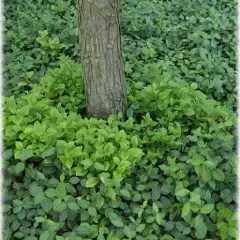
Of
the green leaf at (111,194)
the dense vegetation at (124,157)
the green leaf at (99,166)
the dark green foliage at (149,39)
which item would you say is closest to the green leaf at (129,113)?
the dense vegetation at (124,157)

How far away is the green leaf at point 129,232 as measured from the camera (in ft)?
6.63

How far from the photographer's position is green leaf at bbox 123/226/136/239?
2.02 m

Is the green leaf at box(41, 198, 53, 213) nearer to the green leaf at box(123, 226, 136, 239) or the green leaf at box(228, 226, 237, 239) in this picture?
the green leaf at box(123, 226, 136, 239)

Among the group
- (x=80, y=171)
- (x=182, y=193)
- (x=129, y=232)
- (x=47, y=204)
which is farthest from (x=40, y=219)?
(x=182, y=193)

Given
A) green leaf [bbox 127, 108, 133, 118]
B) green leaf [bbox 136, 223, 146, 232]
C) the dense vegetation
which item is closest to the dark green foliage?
the dense vegetation

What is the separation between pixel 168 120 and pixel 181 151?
0.69ft

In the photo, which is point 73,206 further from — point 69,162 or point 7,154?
point 7,154

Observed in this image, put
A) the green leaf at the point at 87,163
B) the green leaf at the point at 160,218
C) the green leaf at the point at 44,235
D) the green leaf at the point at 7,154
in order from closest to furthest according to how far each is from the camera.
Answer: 1. the green leaf at the point at 44,235
2. the green leaf at the point at 160,218
3. the green leaf at the point at 87,163
4. the green leaf at the point at 7,154

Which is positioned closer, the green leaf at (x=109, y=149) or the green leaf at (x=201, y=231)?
the green leaf at (x=201, y=231)

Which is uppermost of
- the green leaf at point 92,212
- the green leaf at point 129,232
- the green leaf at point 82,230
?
the green leaf at point 92,212

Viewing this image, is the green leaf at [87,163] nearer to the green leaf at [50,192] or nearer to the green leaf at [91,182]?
the green leaf at [91,182]

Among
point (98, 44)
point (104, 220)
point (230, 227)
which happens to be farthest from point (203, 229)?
point (98, 44)

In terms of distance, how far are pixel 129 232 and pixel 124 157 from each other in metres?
0.39

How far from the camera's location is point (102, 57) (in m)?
2.49
